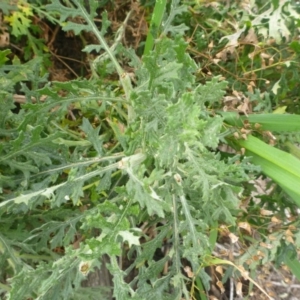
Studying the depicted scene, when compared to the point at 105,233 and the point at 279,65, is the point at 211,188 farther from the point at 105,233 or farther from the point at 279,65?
the point at 279,65

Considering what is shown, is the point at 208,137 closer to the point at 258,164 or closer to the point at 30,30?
the point at 258,164

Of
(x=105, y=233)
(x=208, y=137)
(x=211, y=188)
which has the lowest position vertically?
(x=105, y=233)

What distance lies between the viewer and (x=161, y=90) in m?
0.95

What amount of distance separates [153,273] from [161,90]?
0.42 meters

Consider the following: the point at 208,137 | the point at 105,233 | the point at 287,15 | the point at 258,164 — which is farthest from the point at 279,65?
the point at 105,233

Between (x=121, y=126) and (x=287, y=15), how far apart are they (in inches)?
20.0

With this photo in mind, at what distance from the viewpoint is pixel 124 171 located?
96 cm

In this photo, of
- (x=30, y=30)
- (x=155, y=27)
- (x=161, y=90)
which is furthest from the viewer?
(x=30, y=30)

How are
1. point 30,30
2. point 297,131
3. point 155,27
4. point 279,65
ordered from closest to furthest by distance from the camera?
point 155,27, point 297,131, point 279,65, point 30,30

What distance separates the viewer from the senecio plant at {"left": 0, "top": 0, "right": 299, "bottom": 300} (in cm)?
87

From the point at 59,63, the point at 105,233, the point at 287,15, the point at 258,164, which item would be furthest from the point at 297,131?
the point at 59,63

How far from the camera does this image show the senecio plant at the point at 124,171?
866 millimetres

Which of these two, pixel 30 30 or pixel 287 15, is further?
pixel 30 30

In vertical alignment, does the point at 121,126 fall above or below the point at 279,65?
below
